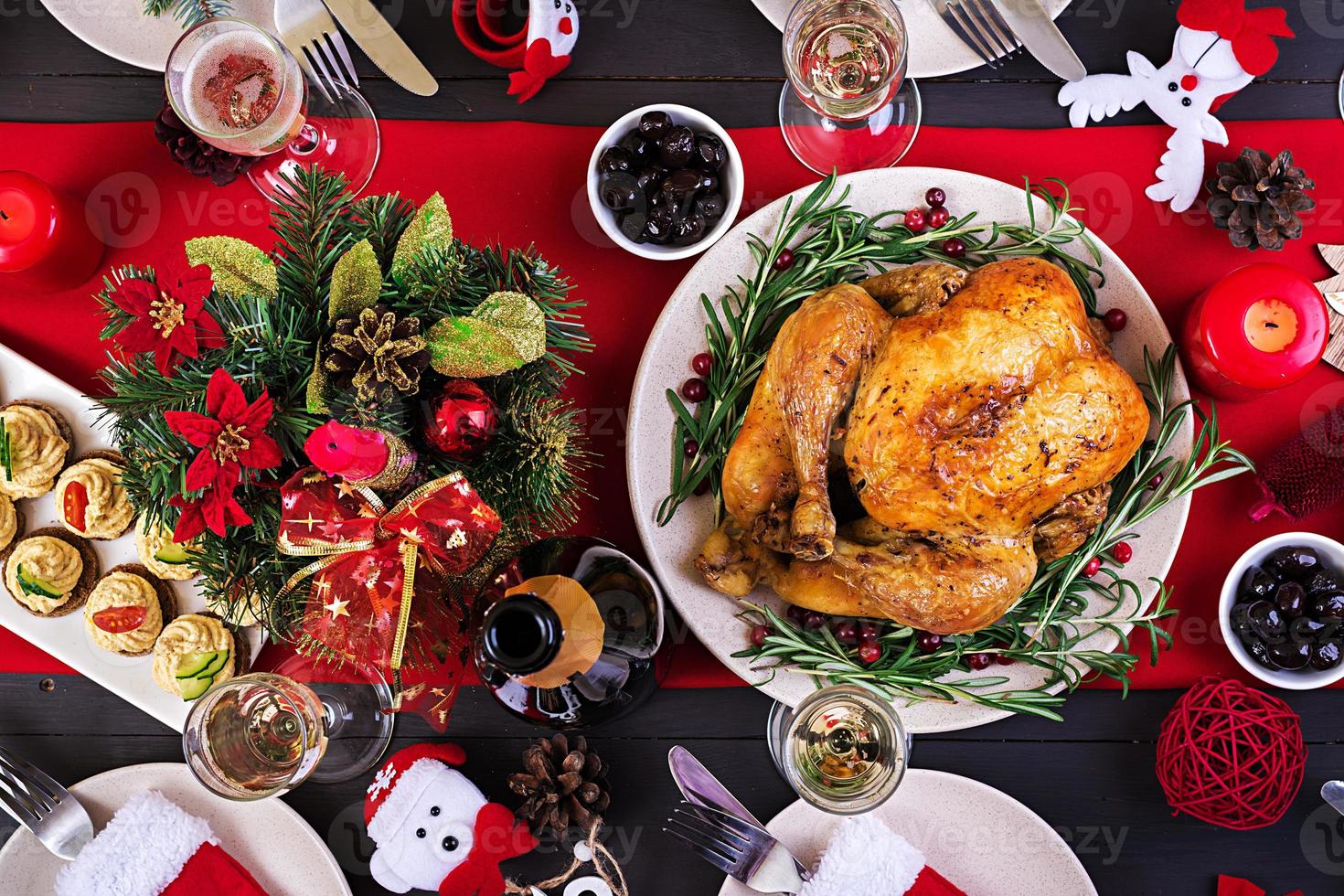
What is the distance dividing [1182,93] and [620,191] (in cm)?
83

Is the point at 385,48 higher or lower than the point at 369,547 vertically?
higher

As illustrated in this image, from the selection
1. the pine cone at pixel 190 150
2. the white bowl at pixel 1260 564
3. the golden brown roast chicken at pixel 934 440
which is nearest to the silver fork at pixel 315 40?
the pine cone at pixel 190 150

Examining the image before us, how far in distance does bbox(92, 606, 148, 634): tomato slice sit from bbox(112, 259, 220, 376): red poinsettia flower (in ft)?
1.95

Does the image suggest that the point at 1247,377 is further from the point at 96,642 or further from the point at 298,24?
the point at 96,642

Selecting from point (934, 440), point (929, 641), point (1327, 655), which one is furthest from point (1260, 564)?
point (934, 440)

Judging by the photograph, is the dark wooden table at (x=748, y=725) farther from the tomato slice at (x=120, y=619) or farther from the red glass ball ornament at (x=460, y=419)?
the red glass ball ornament at (x=460, y=419)

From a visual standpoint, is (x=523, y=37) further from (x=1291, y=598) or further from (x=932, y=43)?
(x=1291, y=598)

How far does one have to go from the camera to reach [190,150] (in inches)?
53.1

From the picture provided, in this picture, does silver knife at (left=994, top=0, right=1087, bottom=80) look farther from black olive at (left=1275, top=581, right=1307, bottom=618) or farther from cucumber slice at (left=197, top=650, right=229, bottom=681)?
cucumber slice at (left=197, top=650, right=229, bottom=681)

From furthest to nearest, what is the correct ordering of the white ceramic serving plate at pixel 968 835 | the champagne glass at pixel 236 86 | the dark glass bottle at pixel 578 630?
the white ceramic serving plate at pixel 968 835 → the champagne glass at pixel 236 86 → the dark glass bottle at pixel 578 630

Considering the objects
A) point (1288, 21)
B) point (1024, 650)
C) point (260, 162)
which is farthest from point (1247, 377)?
point (260, 162)

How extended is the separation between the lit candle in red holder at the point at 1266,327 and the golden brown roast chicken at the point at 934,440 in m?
0.19

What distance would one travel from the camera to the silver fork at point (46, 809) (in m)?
1.33

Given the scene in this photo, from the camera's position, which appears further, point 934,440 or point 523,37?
point 523,37
